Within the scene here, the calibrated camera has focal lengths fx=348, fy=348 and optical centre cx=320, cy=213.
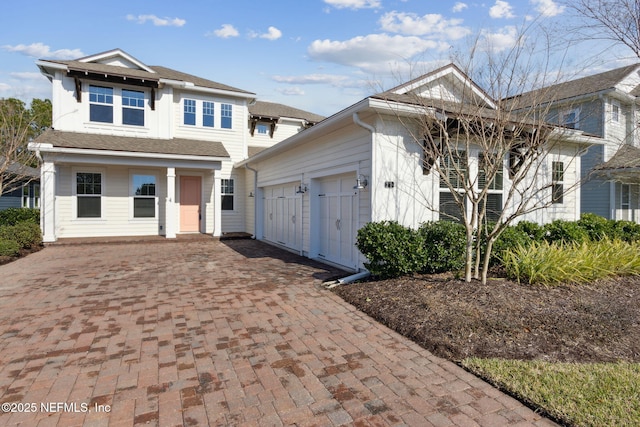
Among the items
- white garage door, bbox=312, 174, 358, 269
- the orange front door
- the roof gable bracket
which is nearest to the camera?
white garage door, bbox=312, 174, 358, 269

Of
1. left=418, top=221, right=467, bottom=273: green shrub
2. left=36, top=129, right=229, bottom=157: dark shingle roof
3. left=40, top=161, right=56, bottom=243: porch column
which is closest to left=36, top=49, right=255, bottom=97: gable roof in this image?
left=36, top=129, right=229, bottom=157: dark shingle roof

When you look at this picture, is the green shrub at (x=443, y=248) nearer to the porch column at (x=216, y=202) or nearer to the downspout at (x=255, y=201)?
the downspout at (x=255, y=201)

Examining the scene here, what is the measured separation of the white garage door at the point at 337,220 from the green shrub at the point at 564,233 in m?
4.84

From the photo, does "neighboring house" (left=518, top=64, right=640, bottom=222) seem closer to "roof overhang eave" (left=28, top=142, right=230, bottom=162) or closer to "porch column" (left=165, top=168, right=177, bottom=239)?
"roof overhang eave" (left=28, top=142, right=230, bottom=162)

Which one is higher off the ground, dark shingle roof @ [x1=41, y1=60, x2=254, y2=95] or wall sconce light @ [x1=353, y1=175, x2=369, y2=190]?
dark shingle roof @ [x1=41, y1=60, x2=254, y2=95]

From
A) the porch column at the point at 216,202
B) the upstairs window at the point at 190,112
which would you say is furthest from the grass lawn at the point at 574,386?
the upstairs window at the point at 190,112

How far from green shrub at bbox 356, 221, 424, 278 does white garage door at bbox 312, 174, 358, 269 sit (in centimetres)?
138

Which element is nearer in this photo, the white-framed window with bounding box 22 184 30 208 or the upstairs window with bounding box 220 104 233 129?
the upstairs window with bounding box 220 104 233 129

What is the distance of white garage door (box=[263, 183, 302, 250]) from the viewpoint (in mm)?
10945

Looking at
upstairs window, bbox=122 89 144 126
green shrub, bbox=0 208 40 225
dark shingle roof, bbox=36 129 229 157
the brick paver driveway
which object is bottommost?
the brick paver driveway

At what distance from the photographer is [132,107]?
46.4ft

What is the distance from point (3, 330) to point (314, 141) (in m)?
7.20

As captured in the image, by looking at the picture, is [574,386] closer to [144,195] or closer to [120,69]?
[144,195]

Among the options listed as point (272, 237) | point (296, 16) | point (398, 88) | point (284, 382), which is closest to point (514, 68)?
point (398, 88)
